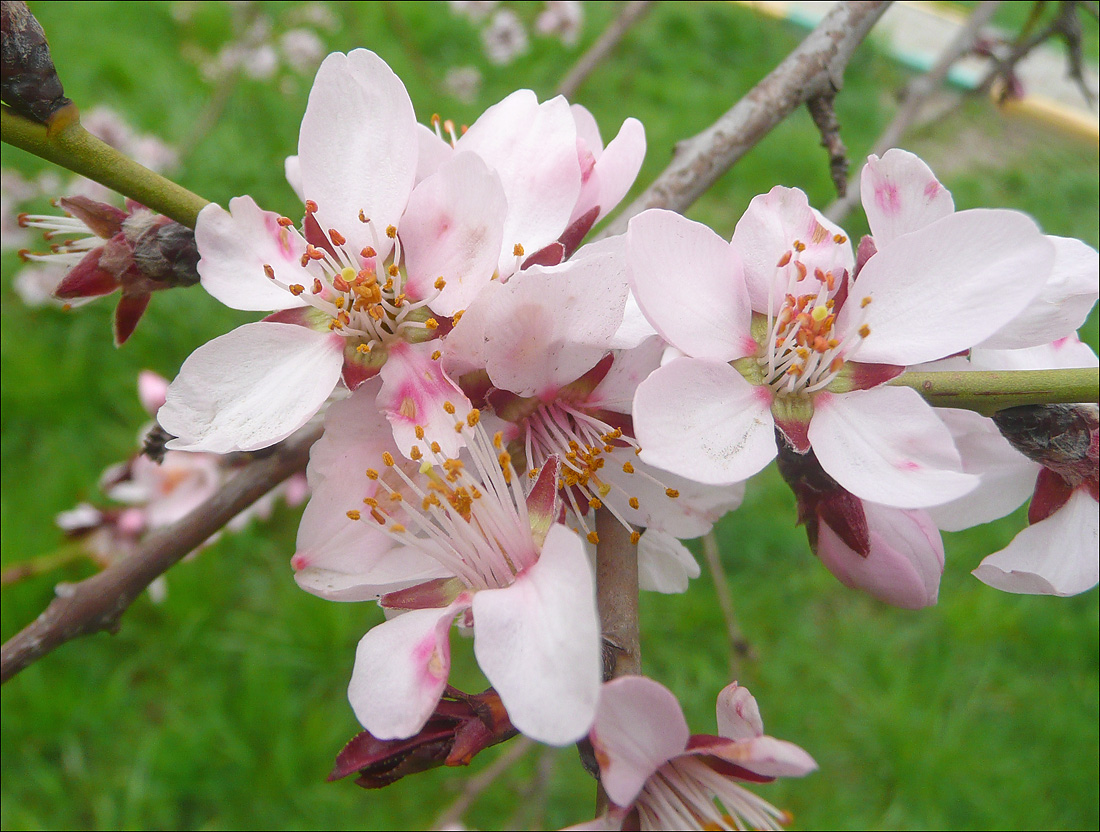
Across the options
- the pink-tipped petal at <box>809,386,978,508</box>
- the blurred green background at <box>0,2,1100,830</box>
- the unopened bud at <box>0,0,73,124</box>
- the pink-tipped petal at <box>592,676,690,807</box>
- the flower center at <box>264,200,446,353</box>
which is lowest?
the blurred green background at <box>0,2,1100,830</box>

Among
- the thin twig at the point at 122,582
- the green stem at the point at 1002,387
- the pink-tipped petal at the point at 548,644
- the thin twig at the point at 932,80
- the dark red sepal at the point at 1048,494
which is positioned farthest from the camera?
the thin twig at the point at 932,80

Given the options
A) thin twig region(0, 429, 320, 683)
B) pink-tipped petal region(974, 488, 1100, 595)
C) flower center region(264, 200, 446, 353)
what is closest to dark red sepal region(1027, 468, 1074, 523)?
pink-tipped petal region(974, 488, 1100, 595)

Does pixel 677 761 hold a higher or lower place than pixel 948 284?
lower

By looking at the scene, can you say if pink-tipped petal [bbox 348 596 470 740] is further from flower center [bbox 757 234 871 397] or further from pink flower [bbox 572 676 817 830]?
flower center [bbox 757 234 871 397]

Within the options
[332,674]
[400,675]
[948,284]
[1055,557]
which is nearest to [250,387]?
[400,675]

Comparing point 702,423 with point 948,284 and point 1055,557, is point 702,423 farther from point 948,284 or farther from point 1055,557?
point 1055,557

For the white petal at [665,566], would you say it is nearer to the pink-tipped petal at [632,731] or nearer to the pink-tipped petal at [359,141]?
the pink-tipped petal at [632,731]

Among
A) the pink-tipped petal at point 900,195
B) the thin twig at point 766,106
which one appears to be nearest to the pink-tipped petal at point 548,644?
the pink-tipped petal at point 900,195
